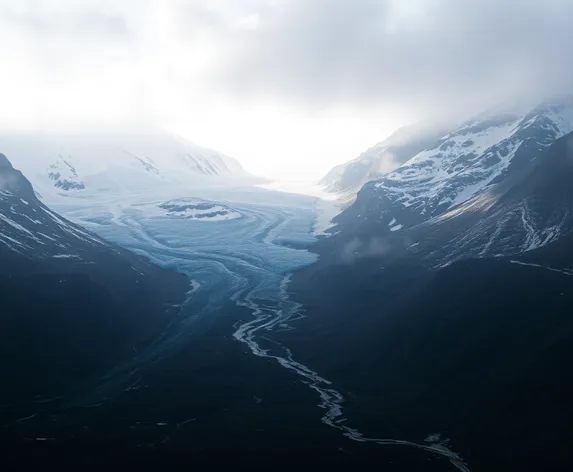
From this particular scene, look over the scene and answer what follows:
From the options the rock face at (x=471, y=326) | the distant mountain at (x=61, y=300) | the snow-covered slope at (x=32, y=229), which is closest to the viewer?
the rock face at (x=471, y=326)

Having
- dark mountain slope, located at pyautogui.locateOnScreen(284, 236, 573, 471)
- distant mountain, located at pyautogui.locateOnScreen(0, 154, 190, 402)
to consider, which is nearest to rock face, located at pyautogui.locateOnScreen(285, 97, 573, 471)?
dark mountain slope, located at pyautogui.locateOnScreen(284, 236, 573, 471)

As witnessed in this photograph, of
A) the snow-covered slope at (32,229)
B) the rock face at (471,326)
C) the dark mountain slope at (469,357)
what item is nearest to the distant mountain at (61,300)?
the snow-covered slope at (32,229)

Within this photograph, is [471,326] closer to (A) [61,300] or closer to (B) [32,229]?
(A) [61,300]

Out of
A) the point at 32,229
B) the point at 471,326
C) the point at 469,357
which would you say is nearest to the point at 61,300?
the point at 32,229

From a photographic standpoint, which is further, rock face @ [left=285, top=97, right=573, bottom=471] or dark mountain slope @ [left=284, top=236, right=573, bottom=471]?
rock face @ [left=285, top=97, right=573, bottom=471]

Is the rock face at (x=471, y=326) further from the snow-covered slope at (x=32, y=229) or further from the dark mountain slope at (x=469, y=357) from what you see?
the snow-covered slope at (x=32, y=229)

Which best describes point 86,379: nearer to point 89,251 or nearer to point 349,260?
point 89,251

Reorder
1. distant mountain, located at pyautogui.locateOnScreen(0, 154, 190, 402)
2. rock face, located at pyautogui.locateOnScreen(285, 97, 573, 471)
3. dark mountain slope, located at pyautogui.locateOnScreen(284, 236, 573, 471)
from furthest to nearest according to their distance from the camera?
1. distant mountain, located at pyautogui.locateOnScreen(0, 154, 190, 402)
2. rock face, located at pyautogui.locateOnScreen(285, 97, 573, 471)
3. dark mountain slope, located at pyautogui.locateOnScreen(284, 236, 573, 471)

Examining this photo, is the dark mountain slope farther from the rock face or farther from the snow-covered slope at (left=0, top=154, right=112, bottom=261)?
the snow-covered slope at (left=0, top=154, right=112, bottom=261)

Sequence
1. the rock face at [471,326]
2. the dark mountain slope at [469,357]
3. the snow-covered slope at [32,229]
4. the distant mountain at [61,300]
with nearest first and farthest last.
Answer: the dark mountain slope at [469,357] < the rock face at [471,326] < the distant mountain at [61,300] < the snow-covered slope at [32,229]
